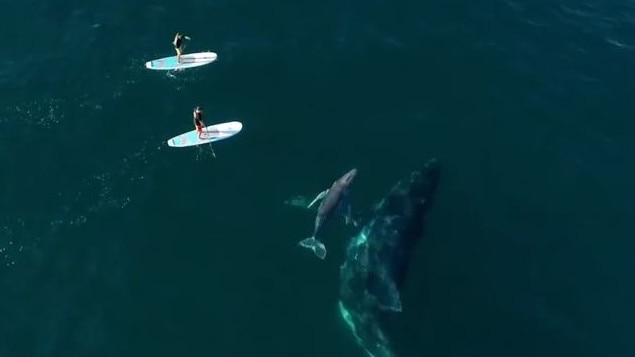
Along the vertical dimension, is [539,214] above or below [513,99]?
below

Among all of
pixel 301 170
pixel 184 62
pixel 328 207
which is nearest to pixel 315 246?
pixel 328 207

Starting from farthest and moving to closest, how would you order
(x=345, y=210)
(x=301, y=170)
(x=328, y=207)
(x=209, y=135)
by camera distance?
1. (x=209, y=135)
2. (x=301, y=170)
3. (x=345, y=210)
4. (x=328, y=207)

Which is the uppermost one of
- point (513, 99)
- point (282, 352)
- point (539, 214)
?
point (513, 99)

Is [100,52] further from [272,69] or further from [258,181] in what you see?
[258,181]

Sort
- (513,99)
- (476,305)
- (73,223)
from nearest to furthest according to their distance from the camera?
(476,305) → (73,223) → (513,99)

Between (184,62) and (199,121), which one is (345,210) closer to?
(199,121)

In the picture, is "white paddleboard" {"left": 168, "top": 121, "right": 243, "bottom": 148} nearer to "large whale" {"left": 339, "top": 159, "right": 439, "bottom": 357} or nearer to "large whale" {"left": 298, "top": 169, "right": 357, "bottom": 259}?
"large whale" {"left": 298, "top": 169, "right": 357, "bottom": 259}

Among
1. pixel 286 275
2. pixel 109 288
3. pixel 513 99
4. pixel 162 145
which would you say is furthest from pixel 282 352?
pixel 513 99
